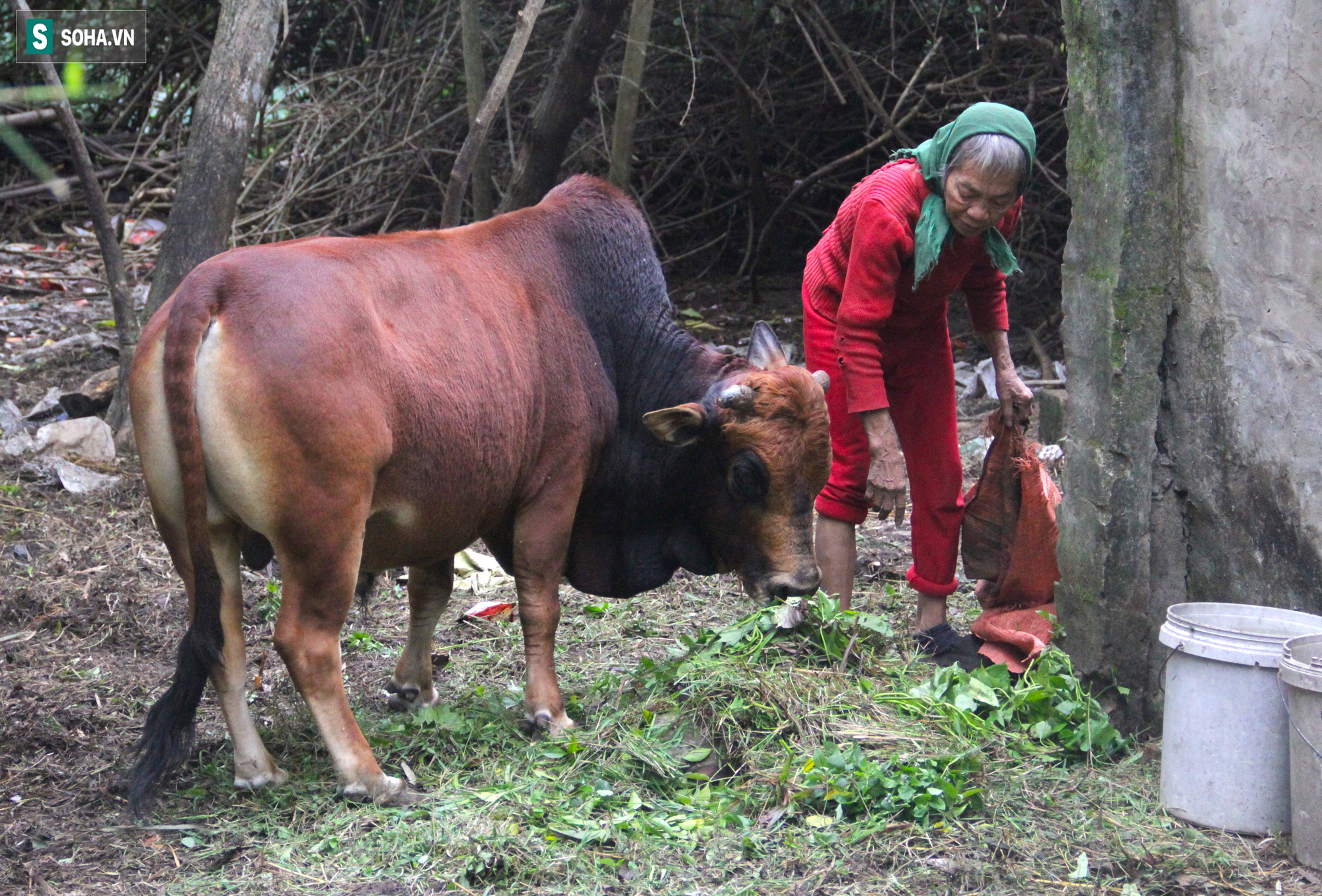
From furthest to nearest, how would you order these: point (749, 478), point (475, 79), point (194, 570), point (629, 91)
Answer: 1. point (629, 91)
2. point (475, 79)
3. point (749, 478)
4. point (194, 570)

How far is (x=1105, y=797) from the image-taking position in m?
3.51

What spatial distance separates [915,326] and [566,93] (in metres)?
3.56

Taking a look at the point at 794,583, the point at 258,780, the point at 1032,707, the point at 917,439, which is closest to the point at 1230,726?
the point at 1032,707

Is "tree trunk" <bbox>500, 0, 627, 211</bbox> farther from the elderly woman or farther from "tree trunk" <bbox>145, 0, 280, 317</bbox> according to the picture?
the elderly woman

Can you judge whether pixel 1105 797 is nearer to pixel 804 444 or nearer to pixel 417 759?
pixel 804 444

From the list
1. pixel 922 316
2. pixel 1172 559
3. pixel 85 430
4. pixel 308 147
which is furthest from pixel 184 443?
pixel 308 147

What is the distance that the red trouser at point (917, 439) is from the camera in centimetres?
465

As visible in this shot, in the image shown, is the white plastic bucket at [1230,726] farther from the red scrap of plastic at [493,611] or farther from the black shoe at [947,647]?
the red scrap of plastic at [493,611]

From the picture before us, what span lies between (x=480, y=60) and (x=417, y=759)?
527 cm

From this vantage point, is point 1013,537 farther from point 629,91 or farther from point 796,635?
point 629,91

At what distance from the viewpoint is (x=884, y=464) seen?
165 inches

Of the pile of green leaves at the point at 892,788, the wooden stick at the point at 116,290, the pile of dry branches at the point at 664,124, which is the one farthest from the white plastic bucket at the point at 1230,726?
the pile of dry branches at the point at 664,124

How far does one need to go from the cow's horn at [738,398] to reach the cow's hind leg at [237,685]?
Answer: 65.8 inches

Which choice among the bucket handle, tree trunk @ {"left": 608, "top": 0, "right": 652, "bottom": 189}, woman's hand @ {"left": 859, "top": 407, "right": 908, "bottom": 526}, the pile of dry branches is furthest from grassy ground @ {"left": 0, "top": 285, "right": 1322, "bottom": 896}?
the pile of dry branches
